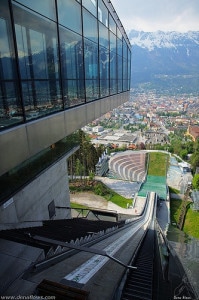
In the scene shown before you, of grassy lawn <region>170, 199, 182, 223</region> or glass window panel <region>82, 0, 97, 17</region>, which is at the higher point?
glass window panel <region>82, 0, 97, 17</region>

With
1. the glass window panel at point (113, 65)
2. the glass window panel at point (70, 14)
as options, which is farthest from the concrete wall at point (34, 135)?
the glass window panel at point (113, 65)

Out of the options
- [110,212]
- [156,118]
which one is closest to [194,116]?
[156,118]

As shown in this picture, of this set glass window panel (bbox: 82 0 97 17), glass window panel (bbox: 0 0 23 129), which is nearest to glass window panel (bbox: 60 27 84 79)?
glass window panel (bbox: 82 0 97 17)

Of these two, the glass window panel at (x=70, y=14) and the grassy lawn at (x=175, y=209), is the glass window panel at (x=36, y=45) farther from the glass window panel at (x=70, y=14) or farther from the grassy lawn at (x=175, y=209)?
the grassy lawn at (x=175, y=209)

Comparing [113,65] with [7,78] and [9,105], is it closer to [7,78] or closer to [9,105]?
[7,78]

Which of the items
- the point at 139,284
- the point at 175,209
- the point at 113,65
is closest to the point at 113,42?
the point at 113,65

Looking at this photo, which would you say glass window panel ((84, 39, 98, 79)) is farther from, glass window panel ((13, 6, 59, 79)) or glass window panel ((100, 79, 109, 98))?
glass window panel ((13, 6, 59, 79))
